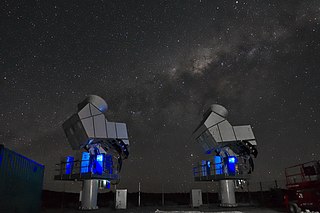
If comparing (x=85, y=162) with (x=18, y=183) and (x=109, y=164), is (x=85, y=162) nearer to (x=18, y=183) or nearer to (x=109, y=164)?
(x=109, y=164)

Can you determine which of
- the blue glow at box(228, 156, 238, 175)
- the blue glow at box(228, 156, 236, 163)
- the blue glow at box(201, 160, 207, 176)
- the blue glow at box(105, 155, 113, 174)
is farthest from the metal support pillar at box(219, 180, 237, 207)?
the blue glow at box(105, 155, 113, 174)

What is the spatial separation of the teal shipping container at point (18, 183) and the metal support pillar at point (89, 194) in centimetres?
505

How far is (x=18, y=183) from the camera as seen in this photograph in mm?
12570

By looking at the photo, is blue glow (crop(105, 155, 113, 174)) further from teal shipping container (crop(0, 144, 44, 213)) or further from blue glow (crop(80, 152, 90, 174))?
teal shipping container (crop(0, 144, 44, 213))

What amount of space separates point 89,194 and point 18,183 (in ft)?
28.3

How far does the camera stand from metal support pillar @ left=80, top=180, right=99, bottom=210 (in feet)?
65.7

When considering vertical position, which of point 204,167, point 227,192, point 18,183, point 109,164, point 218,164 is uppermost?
point 109,164

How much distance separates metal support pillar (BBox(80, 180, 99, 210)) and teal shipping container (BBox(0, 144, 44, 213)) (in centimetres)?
505

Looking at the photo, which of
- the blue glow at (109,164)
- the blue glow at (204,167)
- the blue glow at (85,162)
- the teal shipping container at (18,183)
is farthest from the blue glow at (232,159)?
the teal shipping container at (18,183)

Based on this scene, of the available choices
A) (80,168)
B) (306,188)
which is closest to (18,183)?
(80,168)

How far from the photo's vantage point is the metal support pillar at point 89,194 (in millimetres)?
20022

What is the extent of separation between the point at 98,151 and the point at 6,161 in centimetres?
1032

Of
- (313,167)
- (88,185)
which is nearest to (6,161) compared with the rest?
(88,185)

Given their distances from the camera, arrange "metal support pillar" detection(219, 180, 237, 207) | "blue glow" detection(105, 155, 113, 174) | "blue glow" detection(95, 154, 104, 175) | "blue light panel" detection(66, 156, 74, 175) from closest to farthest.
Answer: "blue glow" detection(95, 154, 104, 175)
"blue light panel" detection(66, 156, 74, 175)
"blue glow" detection(105, 155, 113, 174)
"metal support pillar" detection(219, 180, 237, 207)
